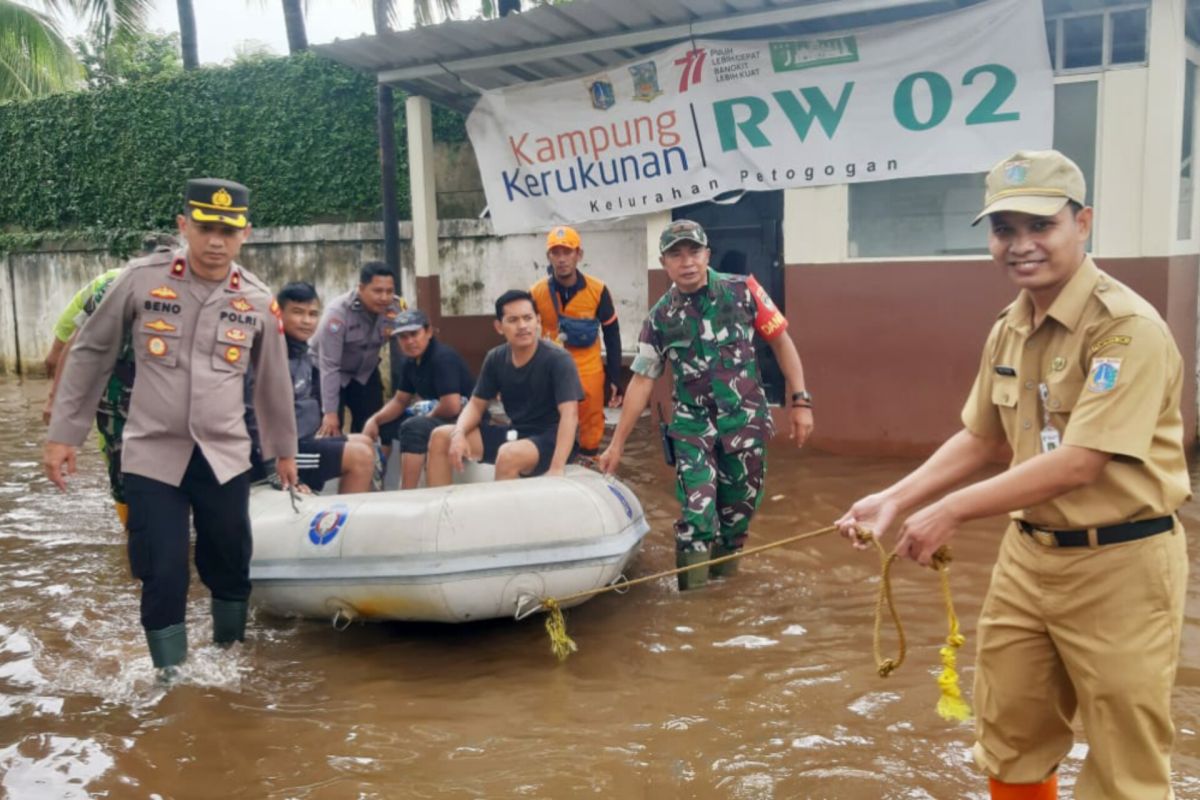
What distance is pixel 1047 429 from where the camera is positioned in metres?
2.33

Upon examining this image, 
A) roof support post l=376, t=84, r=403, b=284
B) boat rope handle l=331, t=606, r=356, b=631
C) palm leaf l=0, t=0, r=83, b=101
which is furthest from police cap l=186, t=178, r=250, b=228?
palm leaf l=0, t=0, r=83, b=101

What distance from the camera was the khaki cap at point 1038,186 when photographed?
86.2 inches

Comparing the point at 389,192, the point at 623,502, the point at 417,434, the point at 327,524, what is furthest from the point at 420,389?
the point at 389,192

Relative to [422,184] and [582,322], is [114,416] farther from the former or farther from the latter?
[422,184]

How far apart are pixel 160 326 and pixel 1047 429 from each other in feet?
10.3

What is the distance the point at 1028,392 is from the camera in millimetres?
2377

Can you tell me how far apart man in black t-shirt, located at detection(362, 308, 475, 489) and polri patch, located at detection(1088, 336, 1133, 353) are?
159 inches

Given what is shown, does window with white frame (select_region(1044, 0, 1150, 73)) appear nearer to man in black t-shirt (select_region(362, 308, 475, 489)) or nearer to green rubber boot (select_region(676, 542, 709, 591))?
green rubber boot (select_region(676, 542, 709, 591))

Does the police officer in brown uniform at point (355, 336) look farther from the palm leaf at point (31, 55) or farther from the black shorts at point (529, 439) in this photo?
the palm leaf at point (31, 55)

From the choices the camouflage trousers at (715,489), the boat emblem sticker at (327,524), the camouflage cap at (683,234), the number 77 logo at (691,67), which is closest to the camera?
the boat emblem sticker at (327,524)

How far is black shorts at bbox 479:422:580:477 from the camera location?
528 cm

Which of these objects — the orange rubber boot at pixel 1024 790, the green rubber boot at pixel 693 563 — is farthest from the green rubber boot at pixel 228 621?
the orange rubber boot at pixel 1024 790

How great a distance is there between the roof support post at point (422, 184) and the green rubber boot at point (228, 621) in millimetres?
5964

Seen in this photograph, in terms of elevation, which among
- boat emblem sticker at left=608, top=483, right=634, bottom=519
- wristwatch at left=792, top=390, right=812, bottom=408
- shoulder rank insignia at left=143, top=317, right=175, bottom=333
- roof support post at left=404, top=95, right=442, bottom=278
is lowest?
boat emblem sticker at left=608, top=483, right=634, bottom=519
